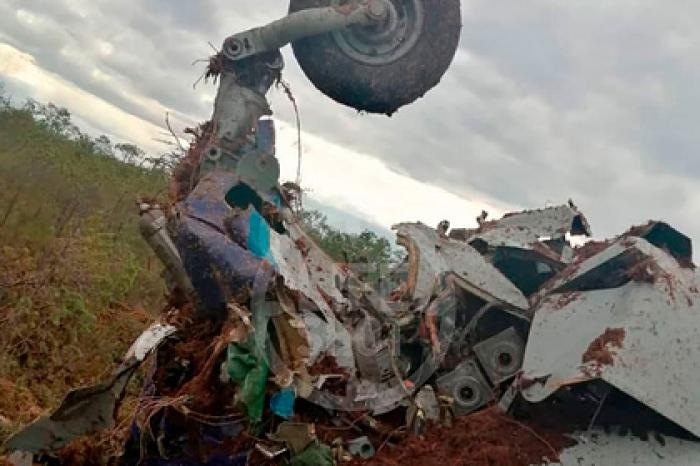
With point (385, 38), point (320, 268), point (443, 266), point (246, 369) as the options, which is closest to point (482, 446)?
point (246, 369)

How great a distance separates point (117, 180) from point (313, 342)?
11.2 metres

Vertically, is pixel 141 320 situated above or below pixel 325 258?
below

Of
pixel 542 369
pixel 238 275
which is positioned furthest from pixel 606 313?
pixel 238 275

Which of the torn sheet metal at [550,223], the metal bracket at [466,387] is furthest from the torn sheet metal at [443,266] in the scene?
the torn sheet metal at [550,223]

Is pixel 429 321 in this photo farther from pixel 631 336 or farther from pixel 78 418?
pixel 78 418

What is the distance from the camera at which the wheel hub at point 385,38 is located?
4406 millimetres

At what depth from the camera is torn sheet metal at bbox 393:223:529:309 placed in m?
Result: 4.33

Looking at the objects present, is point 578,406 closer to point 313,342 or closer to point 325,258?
point 313,342

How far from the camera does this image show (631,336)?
11.2 feet

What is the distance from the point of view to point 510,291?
4328 mm

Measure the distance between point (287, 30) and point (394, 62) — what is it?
1.95 ft

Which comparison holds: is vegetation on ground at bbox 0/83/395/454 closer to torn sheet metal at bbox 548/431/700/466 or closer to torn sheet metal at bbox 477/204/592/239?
torn sheet metal at bbox 477/204/592/239

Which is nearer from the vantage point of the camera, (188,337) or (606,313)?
(606,313)

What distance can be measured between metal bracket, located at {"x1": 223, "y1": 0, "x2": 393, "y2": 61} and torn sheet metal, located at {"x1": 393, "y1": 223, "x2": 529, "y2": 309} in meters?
1.18
